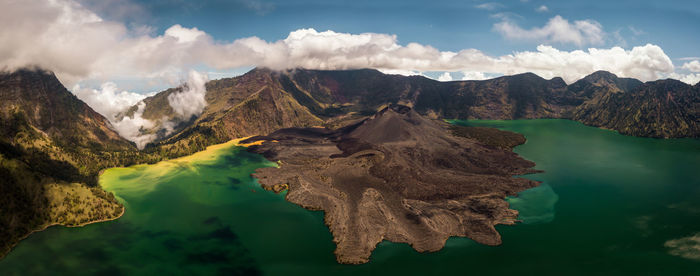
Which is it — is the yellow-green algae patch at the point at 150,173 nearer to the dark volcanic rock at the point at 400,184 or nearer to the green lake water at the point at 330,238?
the green lake water at the point at 330,238

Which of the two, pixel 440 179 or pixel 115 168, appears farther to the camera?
pixel 115 168

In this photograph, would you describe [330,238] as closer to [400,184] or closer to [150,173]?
[400,184]

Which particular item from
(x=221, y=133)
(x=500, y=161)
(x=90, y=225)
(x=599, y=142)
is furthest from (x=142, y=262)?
(x=599, y=142)

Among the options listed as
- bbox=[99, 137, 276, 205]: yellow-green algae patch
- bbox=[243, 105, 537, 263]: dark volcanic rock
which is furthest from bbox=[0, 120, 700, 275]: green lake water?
bbox=[243, 105, 537, 263]: dark volcanic rock

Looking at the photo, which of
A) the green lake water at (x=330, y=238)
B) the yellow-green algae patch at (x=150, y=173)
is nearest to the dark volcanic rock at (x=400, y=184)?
the green lake water at (x=330, y=238)

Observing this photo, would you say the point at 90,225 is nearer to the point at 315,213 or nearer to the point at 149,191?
the point at 149,191

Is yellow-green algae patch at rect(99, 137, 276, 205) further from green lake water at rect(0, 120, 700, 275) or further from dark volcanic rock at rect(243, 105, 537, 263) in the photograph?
dark volcanic rock at rect(243, 105, 537, 263)

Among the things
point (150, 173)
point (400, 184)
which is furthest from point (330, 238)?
point (150, 173)
